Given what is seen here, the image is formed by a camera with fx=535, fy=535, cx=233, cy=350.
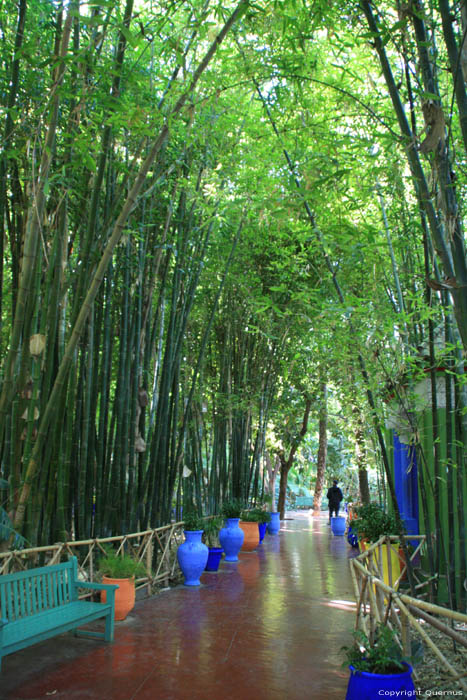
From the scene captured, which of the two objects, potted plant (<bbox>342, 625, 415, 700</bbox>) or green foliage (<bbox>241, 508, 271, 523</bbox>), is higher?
potted plant (<bbox>342, 625, 415, 700</bbox>)

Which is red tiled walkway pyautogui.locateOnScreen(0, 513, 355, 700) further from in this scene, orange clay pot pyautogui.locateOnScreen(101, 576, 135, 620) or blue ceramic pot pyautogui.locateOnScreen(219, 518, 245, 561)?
blue ceramic pot pyautogui.locateOnScreen(219, 518, 245, 561)

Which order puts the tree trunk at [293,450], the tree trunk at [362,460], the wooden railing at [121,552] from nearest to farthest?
the wooden railing at [121,552]
the tree trunk at [362,460]
the tree trunk at [293,450]

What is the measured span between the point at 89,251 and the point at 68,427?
110 cm

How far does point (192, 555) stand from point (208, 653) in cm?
180

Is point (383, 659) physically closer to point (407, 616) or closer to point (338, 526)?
point (407, 616)

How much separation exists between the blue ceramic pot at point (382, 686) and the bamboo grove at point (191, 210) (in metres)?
1.13

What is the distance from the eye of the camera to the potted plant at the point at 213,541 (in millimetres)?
5586

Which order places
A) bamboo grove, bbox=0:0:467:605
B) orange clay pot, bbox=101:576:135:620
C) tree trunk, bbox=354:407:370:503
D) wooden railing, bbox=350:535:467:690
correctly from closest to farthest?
wooden railing, bbox=350:535:467:690
bamboo grove, bbox=0:0:467:605
orange clay pot, bbox=101:576:135:620
tree trunk, bbox=354:407:370:503

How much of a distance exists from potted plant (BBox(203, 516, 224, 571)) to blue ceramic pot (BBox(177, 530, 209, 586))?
0.73 metres

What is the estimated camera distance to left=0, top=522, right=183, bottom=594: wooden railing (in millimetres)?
2984

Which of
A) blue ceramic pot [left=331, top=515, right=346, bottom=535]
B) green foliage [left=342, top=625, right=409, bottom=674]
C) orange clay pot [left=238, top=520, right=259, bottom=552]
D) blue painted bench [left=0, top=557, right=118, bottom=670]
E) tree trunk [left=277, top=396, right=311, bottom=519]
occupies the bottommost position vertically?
blue ceramic pot [left=331, top=515, right=346, bottom=535]

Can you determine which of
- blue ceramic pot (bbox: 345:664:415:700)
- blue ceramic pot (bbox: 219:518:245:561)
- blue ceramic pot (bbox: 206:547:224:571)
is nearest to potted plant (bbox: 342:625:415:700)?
blue ceramic pot (bbox: 345:664:415:700)

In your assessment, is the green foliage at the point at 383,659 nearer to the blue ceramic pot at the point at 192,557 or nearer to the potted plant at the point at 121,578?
the potted plant at the point at 121,578

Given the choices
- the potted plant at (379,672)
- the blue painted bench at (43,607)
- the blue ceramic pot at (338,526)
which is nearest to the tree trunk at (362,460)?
the blue ceramic pot at (338,526)
